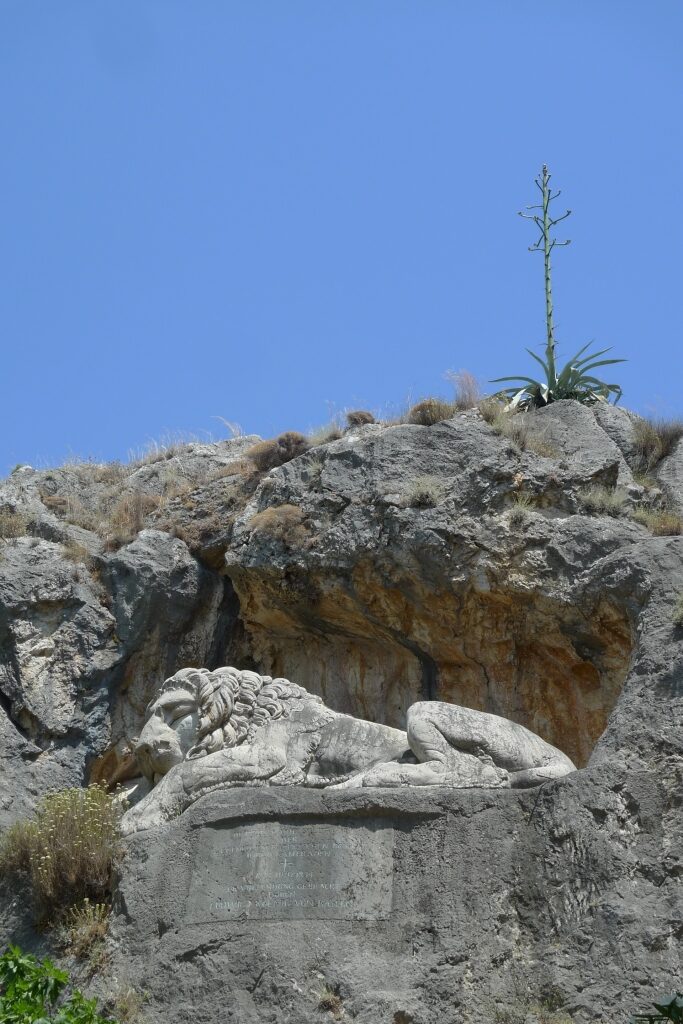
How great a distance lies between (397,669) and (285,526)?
1696mm

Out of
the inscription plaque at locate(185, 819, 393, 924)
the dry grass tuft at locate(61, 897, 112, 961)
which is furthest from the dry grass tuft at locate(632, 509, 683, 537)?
the dry grass tuft at locate(61, 897, 112, 961)

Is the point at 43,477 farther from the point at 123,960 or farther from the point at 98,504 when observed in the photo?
the point at 123,960

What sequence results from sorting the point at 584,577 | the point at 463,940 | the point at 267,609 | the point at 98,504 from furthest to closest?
the point at 98,504 < the point at 267,609 < the point at 584,577 < the point at 463,940

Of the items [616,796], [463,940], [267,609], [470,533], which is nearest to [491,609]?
[470,533]

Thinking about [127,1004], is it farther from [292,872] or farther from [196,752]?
[196,752]

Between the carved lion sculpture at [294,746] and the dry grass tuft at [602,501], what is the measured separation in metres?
2.94

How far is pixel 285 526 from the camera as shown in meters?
13.8

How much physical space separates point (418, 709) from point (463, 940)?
1.79m

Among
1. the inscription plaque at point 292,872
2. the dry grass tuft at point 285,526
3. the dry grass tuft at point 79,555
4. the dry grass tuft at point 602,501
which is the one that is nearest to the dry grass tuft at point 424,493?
the dry grass tuft at point 285,526

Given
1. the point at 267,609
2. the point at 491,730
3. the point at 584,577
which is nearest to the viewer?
the point at 491,730

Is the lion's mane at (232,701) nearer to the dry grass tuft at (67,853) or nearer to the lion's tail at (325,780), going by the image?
the lion's tail at (325,780)

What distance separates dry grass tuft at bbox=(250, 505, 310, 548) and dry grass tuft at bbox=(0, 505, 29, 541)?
2.52 m

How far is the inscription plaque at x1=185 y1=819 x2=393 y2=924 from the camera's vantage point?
10211mm

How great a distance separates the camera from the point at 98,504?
51.8ft
